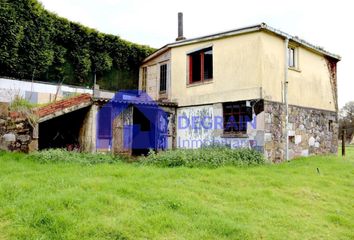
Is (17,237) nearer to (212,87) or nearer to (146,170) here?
(146,170)

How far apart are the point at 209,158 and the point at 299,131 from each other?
5.72 m

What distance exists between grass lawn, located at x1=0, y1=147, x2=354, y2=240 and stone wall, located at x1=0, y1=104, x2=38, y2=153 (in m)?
1.54

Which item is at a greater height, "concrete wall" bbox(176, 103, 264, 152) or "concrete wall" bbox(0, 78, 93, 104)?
"concrete wall" bbox(0, 78, 93, 104)

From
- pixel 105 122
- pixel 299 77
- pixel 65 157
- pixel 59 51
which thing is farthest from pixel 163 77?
pixel 65 157

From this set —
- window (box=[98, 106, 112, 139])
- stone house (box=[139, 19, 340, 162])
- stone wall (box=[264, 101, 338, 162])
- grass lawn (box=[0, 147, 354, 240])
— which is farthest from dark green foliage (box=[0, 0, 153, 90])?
stone wall (box=[264, 101, 338, 162])

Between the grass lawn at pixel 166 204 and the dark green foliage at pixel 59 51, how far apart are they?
315 inches

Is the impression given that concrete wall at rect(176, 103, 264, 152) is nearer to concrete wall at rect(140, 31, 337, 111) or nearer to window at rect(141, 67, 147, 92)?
concrete wall at rect(140, 31, 337, 111)

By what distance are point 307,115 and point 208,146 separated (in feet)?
17.5

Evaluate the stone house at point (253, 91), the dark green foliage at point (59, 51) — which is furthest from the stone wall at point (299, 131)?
the dark green foliage at point (59, 51)

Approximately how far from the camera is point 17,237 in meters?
4.89

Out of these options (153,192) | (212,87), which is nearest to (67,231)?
(153,192)

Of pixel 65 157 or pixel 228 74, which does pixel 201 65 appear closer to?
pixel 228 74

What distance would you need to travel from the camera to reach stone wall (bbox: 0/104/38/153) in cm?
1134

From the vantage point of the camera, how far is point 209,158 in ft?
36.3
